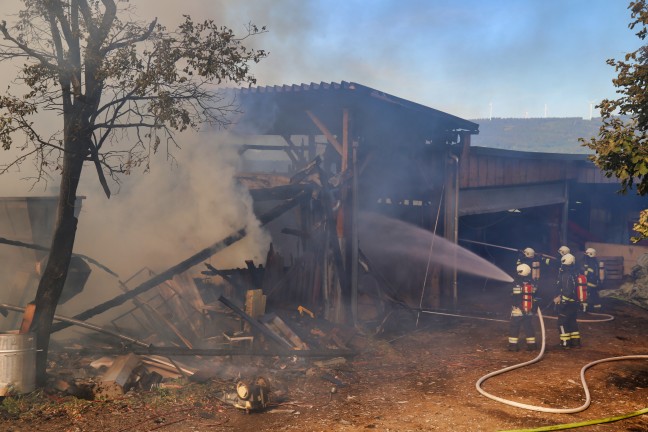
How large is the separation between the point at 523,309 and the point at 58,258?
25.3 ft

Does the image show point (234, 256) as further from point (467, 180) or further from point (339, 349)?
point (467, 180)

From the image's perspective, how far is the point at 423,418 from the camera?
6.75 m

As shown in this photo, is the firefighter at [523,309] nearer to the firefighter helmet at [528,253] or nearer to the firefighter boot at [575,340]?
the firefighter boot at [575,340]

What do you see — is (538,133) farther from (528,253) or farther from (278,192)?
(278,192)

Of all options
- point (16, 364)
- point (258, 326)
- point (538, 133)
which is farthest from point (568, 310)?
point (538, 133)

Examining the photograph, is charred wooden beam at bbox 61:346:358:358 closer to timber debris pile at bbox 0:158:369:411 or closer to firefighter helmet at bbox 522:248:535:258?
timber debris pile at bbox 0:158:369:411

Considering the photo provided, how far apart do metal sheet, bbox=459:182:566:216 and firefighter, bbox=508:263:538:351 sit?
A: 4545 mm

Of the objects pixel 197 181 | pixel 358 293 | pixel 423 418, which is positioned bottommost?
pixel 423 418

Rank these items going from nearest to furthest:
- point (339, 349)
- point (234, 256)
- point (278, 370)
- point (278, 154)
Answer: point (278, 370)
point (339, 349)
point (234, 256)
point (278, 154)

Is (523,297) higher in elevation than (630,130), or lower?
lower

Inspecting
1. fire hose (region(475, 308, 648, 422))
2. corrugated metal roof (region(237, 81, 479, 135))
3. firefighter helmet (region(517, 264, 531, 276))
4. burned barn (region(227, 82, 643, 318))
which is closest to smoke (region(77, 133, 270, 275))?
burned barn (region(227, 82, 643, 318))

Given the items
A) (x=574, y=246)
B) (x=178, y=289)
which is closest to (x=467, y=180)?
(x=178, y=289)

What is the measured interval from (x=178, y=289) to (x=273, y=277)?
6.05 feet

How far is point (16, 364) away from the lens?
679 cm
